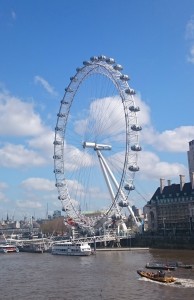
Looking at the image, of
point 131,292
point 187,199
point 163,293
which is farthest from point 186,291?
point 187,199

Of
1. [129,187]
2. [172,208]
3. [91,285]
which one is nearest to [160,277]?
[91,285]

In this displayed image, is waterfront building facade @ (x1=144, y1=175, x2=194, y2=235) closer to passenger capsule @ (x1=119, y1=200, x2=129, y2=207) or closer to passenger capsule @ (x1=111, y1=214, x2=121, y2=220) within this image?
passenger capsule @ (x1=111, y1=214, x2=121, y2=220)

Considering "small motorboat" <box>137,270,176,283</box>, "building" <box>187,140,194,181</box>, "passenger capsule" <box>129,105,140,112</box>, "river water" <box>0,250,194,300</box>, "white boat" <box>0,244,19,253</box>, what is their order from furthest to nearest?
"building" <box>187,140,194,181</box> → "white boat" <box>0,244,19,253</box> → "passenger capsule" <box>129,105,140,112</box> → "small motorboat" <box>137,270,176,283</box> → "river water" <box>0,250,194,300</box>

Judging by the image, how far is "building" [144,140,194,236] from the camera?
206 feet

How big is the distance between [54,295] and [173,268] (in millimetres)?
10190

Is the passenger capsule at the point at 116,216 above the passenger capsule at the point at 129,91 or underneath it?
underneath

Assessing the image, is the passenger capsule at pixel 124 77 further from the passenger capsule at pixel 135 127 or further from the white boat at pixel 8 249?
the white boat at pixel 8 249

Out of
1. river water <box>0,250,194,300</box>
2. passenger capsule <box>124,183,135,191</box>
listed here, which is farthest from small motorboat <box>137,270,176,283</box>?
passenger capsule <box>124,183,135,191</box>

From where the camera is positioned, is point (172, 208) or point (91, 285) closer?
point (91, 285)

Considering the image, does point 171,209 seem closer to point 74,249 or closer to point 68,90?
point 74,249

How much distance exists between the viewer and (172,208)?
65.4 meters

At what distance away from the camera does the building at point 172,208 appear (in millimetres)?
62656

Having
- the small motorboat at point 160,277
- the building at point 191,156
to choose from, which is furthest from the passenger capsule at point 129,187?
the building at point 191,156

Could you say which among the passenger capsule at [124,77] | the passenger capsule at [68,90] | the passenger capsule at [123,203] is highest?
the passenger capsule at [68,90]
